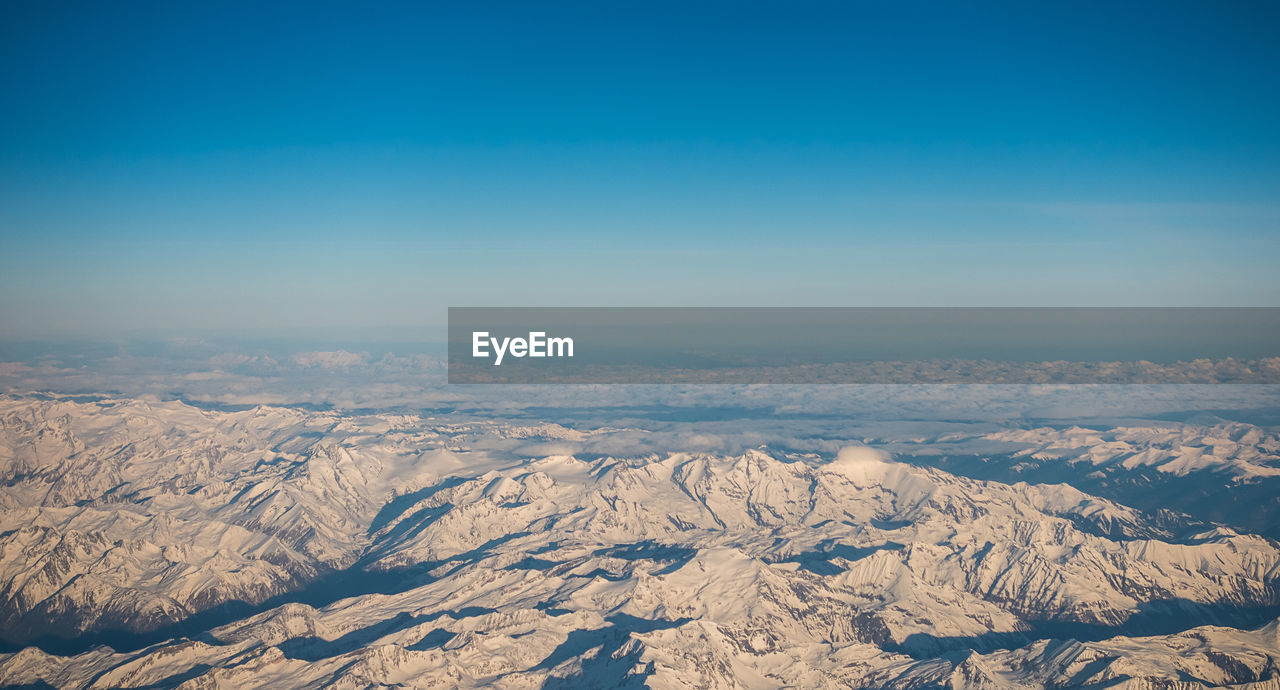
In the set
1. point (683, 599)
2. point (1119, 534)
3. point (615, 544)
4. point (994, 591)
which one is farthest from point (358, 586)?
point (1119, 534)

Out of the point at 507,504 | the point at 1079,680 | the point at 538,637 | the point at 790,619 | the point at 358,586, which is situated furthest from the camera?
the point at 507,504

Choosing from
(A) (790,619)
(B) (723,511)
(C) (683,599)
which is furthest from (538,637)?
(B) (723,511)

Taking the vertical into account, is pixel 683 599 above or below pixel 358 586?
above

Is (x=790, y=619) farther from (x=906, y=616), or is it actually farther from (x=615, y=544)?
(x=615, y=544)

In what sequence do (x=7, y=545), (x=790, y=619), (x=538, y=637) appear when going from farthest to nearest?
(x=7, y=545), (x=790, y=619), (x=538, y=637)

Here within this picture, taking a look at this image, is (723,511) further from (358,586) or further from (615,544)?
(358,586)

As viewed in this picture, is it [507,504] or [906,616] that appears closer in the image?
[906,616]
